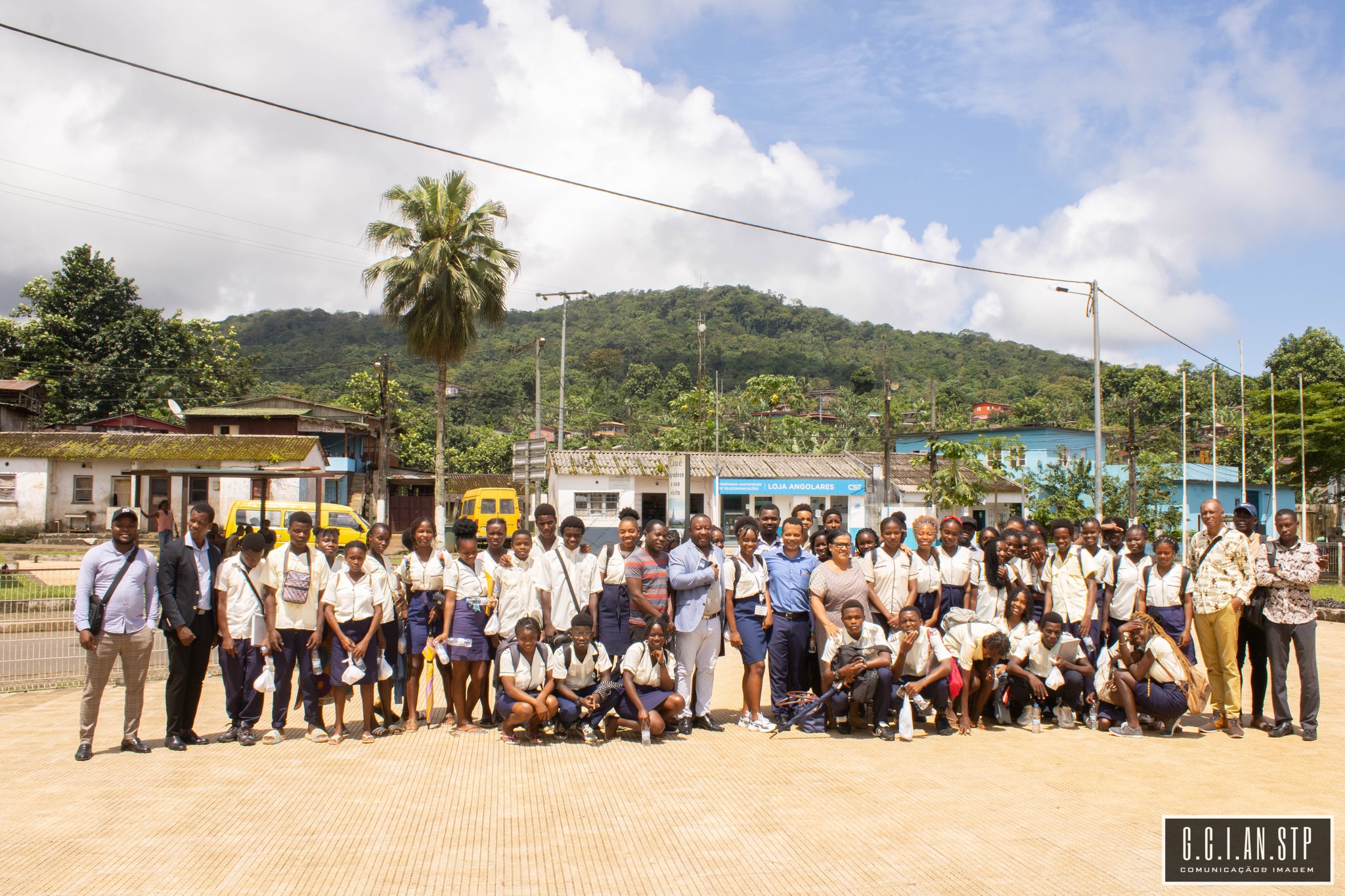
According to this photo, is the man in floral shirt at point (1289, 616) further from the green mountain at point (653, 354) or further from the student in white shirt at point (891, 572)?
the green mountain at point (653, 354)

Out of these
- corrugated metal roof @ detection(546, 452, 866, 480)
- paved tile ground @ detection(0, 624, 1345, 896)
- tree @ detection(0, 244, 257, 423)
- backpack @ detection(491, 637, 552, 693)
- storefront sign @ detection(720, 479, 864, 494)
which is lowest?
paved tile ground @ detection(0, 624, 1345, 896)

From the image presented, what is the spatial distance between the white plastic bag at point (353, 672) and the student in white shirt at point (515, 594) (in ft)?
3.18

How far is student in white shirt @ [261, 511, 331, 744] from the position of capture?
695 cm

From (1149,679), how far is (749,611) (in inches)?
124

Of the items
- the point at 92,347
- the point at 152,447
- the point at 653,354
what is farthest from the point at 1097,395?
the point at 653,354

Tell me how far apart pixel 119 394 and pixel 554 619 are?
45.8 m

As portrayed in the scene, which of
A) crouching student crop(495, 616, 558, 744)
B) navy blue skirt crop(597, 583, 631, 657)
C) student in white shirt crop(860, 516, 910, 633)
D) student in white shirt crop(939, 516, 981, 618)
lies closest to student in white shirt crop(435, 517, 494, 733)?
crouching student crop(495, 616, 558, 744)

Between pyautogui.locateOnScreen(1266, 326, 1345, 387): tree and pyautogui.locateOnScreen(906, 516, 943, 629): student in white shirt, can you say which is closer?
pyautogui.locateOnScreen(906, 516, 943, 629): student in white shirt

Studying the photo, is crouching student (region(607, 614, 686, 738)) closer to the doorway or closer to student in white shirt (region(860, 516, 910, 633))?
student in white shirt (region(860, 516, 910, 633))

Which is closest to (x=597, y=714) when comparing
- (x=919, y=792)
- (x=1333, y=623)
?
(x=919, y=792)

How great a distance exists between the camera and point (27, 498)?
1208 inches

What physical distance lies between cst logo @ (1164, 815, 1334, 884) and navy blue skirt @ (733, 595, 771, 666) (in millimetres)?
3254

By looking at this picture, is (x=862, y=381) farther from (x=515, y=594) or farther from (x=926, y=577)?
(x=515, y=594)

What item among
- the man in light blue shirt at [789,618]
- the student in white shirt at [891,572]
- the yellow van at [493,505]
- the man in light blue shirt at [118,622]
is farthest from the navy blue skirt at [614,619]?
the yellow van at [493,505]
